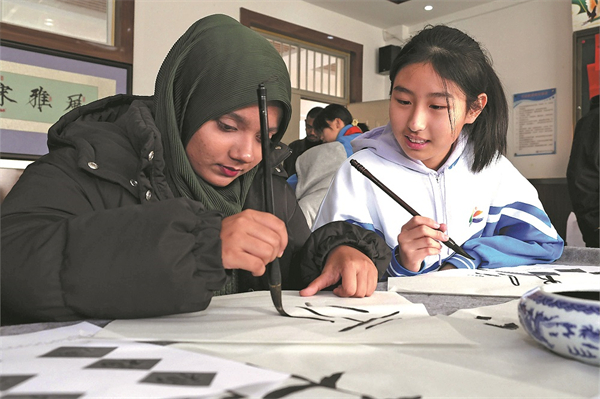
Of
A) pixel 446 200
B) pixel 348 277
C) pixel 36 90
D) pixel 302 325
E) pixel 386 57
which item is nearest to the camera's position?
pixel 302 325

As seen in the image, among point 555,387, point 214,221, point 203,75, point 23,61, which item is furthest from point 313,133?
point 555,387

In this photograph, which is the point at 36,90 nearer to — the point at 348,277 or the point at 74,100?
the point at 74,100

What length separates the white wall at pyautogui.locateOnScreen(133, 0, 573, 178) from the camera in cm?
416

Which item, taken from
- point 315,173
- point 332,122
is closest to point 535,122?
point 332,122

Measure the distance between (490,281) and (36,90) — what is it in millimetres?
3574

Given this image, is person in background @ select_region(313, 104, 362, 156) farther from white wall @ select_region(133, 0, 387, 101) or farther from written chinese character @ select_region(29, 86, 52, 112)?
written chinese character @ select_region(29, 86, 52, 112)

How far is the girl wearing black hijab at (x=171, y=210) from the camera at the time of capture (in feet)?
1.99

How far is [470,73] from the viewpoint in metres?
1.36

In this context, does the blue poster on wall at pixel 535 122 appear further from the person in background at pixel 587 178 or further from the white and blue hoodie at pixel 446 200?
the white and blue hoodie at pixel 446 200

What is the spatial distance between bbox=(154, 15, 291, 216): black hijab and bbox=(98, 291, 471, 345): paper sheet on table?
400 millimetres

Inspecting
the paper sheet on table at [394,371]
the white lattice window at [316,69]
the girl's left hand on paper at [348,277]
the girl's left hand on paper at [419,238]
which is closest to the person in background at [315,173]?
the girl's left hand on paper at [419,238]

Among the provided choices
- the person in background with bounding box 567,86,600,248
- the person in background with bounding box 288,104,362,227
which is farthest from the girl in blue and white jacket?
the person in background with bounding box 567,86,600,248

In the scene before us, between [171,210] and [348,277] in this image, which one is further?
[348,277]

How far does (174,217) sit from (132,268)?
8cm
